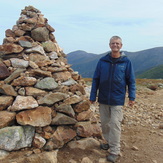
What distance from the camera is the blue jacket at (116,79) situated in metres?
5.50

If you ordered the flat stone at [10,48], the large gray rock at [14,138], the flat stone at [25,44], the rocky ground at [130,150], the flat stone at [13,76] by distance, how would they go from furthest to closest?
the flat stone at [25,44] → the flat stone at [10,48] → the flat stone at [13,76] → the rocky ground at [130,150] → the large gray rock at [14,138]

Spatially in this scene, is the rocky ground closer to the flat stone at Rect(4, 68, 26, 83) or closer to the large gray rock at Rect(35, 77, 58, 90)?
the large gray rock at Rect(35, 77, 58, 90)

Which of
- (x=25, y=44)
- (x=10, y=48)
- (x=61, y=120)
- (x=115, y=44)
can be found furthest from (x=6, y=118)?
(x=115, y=44)

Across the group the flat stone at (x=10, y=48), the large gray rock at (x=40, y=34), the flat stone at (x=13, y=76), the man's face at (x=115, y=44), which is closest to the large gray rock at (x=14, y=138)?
the flat stone at (x=13, y=76)

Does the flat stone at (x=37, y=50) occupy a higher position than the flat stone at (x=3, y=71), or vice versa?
the flat stone at (x=37, y=50)

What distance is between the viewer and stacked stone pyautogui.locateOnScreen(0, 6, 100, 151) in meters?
5.84

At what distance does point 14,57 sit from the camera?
751 cm

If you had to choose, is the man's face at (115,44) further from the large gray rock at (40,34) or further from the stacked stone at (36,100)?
the large gray rock at (40,34)

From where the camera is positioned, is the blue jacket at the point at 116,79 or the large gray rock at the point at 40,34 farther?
the large gray rock at the point at 40,34

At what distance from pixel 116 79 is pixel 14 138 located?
132 inches

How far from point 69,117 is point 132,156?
2357 millimetres

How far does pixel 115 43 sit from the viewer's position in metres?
5.44

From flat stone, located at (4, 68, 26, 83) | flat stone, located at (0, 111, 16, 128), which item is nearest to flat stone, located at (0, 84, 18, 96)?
flat stone, located at (4, 68, 26, 83)

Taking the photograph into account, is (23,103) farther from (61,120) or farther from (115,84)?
(115,84)
